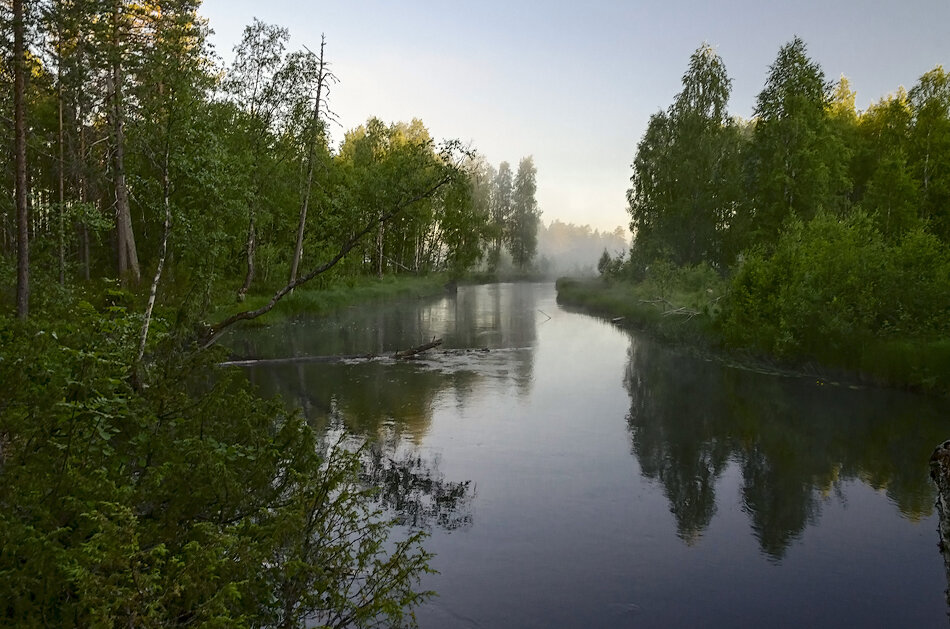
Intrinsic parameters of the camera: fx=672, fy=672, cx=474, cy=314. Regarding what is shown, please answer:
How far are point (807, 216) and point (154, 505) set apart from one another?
4249cm

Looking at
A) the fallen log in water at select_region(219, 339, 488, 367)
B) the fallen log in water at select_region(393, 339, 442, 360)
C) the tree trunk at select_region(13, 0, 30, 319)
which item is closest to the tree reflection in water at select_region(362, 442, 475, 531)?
the tree trunk at select_region(13, 0, 30, 319)

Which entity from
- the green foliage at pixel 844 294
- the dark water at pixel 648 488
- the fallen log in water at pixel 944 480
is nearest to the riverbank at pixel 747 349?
the green foliage at pixel 844 294

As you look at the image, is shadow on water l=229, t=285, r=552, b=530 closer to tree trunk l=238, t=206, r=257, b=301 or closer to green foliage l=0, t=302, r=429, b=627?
green foliage l=0, t=302, r=429, b=627

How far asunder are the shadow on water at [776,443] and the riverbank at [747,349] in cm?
90

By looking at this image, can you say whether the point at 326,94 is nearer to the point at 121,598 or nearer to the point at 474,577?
the point at 474,577

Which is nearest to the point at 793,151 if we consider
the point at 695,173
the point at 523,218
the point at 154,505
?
the point at 695,173

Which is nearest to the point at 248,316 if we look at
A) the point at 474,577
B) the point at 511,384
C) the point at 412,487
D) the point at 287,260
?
the point at 412,487

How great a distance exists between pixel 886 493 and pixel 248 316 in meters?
14.5

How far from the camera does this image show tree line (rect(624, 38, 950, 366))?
25.1 metres

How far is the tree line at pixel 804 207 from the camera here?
82.3ft

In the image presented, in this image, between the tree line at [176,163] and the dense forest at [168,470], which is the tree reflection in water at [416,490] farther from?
the tree line at [176,163]

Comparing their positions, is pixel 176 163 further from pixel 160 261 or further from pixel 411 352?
pixel 411 352

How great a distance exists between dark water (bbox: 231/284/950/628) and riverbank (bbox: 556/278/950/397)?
3.60ft

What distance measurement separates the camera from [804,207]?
42.2 m
